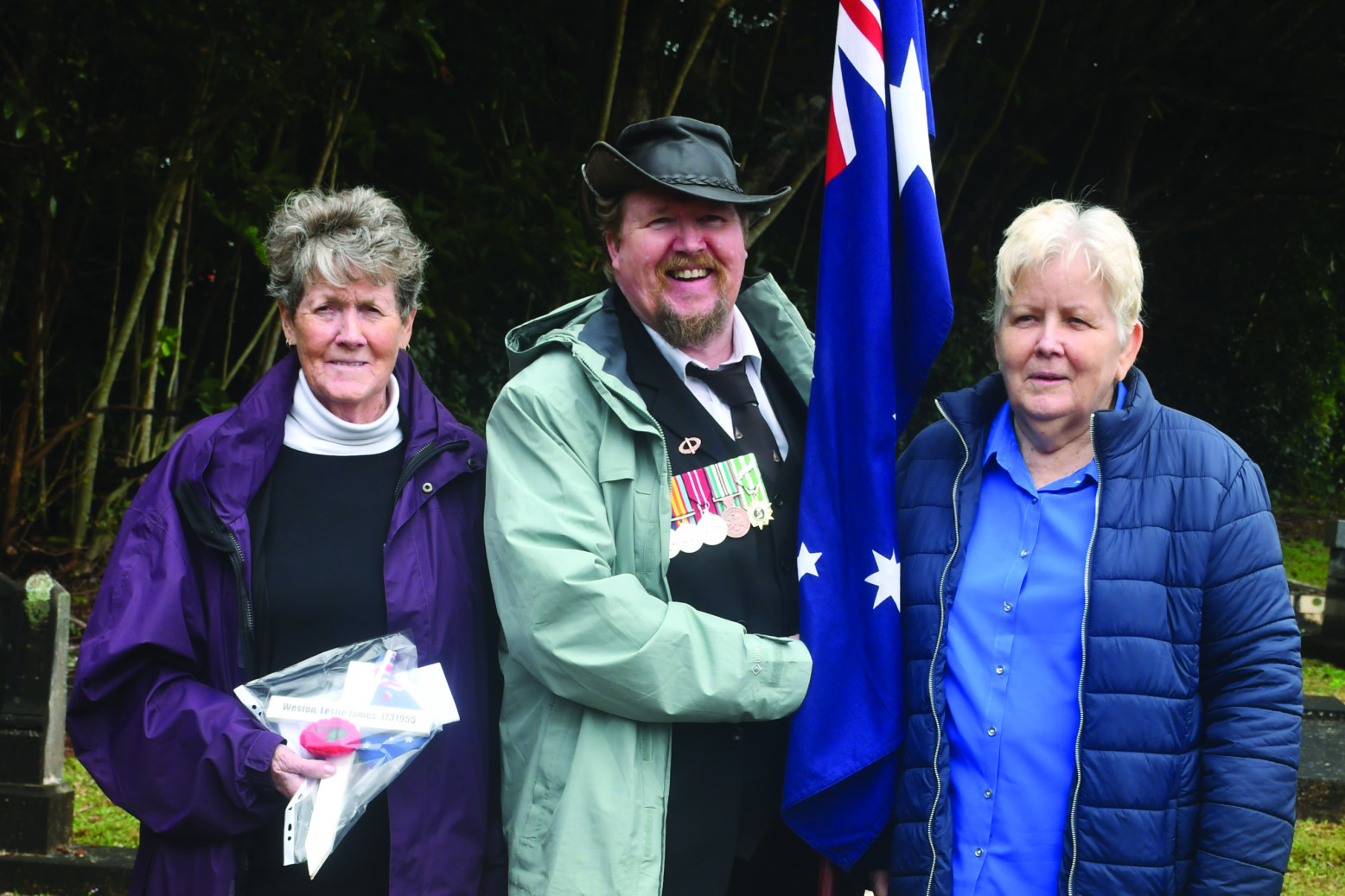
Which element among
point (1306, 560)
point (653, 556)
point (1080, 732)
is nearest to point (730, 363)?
point (653, 556)

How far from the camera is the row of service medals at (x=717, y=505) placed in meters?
2.52

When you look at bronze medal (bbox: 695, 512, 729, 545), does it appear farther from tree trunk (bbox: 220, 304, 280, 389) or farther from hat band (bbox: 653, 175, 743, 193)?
tree trunk (bbox: 220, 304, 280, 389)

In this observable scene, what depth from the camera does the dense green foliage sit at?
552cm

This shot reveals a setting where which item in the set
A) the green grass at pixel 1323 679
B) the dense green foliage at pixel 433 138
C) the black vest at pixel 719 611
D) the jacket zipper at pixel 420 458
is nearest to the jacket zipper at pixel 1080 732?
the black vest at pixel 719 611

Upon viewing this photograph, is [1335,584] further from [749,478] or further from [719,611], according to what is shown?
[719,611]

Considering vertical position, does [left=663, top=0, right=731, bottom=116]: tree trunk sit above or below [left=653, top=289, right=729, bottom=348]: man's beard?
above

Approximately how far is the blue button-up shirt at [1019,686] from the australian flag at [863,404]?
0.60 ft

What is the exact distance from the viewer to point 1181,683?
2.14m

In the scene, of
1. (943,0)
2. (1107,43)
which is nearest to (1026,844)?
(943,0)

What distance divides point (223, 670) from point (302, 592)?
0.21 meters

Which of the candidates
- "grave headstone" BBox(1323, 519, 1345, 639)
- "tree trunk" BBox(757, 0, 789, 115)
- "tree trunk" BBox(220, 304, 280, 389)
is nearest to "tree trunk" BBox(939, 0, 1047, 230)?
"tree trunk" BBox(757, 0, 789, 115)

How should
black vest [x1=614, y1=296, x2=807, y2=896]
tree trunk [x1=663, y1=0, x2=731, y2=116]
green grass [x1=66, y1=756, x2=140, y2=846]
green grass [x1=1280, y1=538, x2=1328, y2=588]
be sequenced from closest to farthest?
black vest [x1=614, y1=296, x2=807, y2=896]
green grass [x1=66, y1=756, x2=140, y2=846]
tree trunk [x1=663, y1=0, x2=731, y2=116]
green grass [x1=1280, y1=538, x2=1328, y2=588]

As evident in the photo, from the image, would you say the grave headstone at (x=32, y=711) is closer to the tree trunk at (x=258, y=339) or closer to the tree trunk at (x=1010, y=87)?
the tree trunk at (x=258, y=339)

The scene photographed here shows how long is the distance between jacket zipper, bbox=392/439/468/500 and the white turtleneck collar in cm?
11
